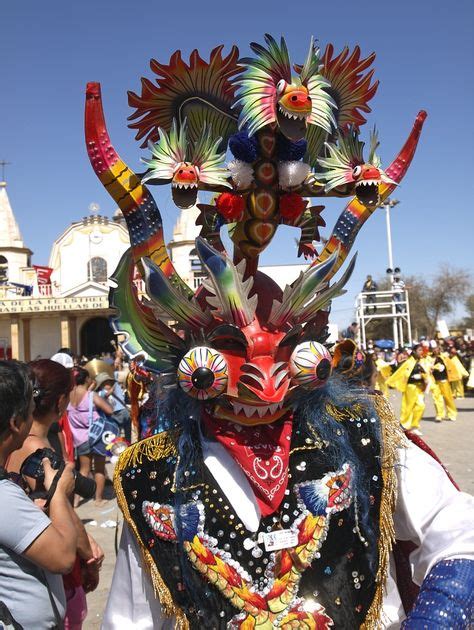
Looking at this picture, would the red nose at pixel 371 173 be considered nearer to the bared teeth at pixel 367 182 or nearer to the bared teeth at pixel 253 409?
the bared teeth at pixel 367 182

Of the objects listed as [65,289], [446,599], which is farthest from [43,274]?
[446,599]

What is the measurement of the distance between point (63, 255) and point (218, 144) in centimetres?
2987

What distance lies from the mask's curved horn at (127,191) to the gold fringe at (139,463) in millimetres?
537

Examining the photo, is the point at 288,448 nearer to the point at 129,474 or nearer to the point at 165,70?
the point at 129,474

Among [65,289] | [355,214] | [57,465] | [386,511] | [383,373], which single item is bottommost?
[383,373]

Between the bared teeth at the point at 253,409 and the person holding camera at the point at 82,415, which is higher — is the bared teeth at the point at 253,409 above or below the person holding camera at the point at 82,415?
above

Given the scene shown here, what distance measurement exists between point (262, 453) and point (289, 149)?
3.29 feet

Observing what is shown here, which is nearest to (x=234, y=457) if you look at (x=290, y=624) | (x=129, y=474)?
A: (x=129, y=474)

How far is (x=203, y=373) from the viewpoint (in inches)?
68.3

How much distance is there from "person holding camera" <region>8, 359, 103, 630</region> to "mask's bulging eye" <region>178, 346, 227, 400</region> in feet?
2.00

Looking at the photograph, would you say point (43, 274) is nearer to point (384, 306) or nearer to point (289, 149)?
point (384, 306)

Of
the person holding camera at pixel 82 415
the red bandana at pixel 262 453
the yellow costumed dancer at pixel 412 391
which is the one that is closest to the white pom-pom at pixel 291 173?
the red bandana at pixel 262 453

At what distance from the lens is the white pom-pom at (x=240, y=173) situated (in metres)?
1.93

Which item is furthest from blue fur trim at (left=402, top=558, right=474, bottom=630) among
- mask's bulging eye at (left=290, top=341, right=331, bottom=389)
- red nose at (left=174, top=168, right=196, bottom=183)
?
red nose at (left=174, top=168, right=196, bottom=183)
